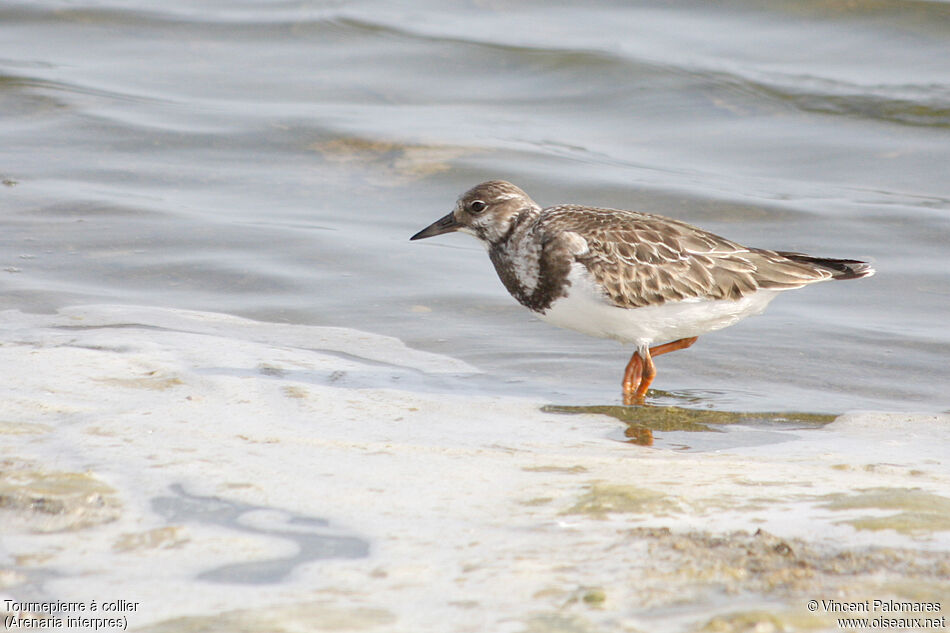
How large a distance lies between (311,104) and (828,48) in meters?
5.48

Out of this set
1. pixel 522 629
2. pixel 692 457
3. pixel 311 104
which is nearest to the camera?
pixel 522 629

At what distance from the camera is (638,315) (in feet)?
18.7

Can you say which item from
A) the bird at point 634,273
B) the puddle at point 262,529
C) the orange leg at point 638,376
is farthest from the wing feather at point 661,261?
the puddle at point 262,529

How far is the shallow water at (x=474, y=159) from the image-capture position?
6.98 m

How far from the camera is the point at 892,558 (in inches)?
128

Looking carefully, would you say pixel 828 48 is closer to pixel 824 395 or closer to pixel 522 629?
pixel 824 395

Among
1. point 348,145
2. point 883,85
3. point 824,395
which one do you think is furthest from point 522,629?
point 883,85

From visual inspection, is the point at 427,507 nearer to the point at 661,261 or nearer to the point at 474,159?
the point at 661,261

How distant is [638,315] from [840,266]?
3.89 ft

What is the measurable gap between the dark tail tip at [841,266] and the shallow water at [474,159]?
590mm

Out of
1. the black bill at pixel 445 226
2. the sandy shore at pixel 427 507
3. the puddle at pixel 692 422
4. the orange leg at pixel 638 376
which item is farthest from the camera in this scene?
the black bill at pixel 445 226

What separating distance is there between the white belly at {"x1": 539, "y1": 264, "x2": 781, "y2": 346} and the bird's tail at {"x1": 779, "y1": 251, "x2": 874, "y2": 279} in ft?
0.95

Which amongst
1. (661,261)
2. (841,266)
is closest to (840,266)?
(841,266)

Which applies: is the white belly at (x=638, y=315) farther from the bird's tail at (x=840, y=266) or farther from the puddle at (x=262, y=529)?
the puddle at (x=262, y=529)
